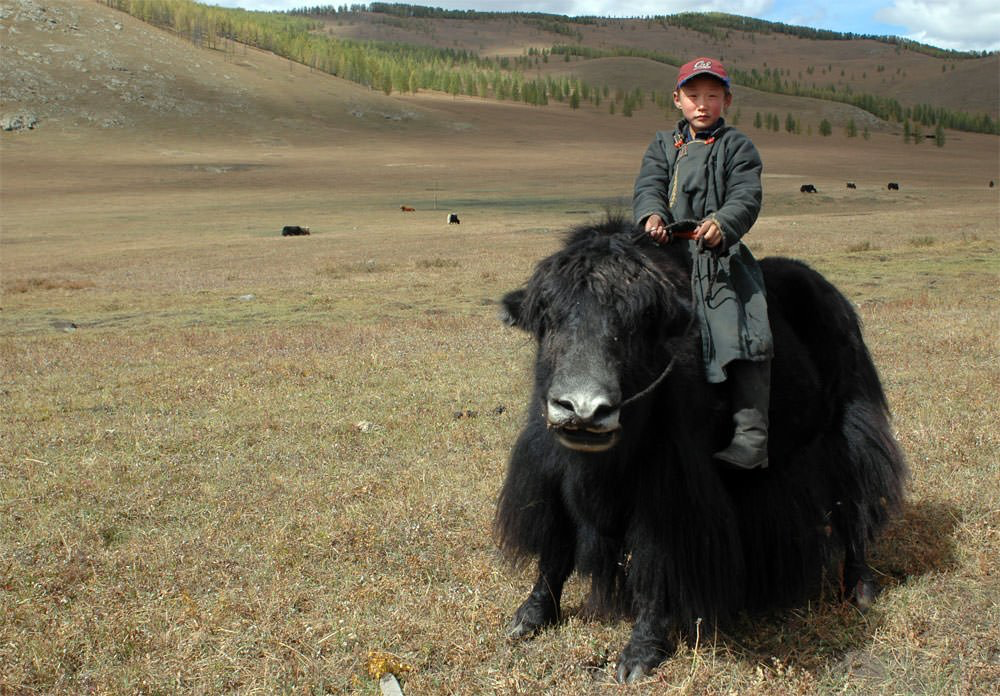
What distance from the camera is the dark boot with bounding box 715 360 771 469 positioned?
11.9 feet

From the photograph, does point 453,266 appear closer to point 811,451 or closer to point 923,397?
point 923,397

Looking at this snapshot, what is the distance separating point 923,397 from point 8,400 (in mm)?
8242

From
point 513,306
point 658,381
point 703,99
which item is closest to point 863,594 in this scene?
point 658,381

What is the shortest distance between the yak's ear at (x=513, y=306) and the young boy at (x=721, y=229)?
0.58 m

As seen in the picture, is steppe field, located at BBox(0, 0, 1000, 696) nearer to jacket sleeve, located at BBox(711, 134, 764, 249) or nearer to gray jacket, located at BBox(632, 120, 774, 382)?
gray jacket, located at BBox(632, 120, 774, 382)

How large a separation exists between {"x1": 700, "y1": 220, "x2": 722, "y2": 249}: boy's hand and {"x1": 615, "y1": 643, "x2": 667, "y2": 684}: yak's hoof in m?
1.64

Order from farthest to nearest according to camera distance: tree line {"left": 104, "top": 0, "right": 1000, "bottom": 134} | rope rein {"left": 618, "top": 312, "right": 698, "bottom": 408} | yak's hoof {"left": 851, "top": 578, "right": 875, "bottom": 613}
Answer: tree line {"left": 104, "top": 0, "right": 1000, "bottom": 134} < yak's hoof {"left": 851, "top": 578, "right": 875, "bottom": 613} < rope rein {"left": 618, "top": 312, "right": 698, "bottom": 408}

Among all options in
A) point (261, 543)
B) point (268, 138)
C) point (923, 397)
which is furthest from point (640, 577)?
point (268, 138)

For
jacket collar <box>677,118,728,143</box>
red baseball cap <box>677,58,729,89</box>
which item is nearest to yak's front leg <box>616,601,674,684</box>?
jacket collar <box>677,118,728,143</box>

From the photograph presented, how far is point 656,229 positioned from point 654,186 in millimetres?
413

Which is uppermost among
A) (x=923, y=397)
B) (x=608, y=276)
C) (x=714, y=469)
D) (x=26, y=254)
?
(x=608, y=276)

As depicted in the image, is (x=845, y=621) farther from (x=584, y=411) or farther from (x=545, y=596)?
(x=584, y=411)

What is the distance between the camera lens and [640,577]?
142 inches

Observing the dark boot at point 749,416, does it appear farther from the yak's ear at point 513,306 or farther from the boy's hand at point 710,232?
the yak's ear at point 513,306
